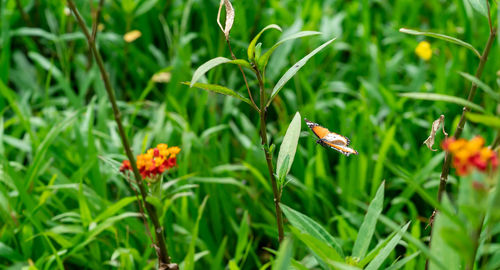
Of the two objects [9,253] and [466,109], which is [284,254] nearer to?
[466,109]

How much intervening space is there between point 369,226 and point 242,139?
2.81ft

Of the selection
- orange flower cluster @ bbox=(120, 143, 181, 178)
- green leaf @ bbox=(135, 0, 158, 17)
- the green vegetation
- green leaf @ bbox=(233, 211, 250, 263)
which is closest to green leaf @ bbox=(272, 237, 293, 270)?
the green vegetation

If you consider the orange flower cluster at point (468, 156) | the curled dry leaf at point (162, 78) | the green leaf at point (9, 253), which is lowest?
the green leaf at point (9, 253)

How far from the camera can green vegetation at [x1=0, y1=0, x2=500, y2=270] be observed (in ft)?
2.73

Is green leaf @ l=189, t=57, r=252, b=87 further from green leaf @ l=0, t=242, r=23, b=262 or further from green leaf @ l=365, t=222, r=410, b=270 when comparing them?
green leaf @ l=0, t=242, r=23, b=262

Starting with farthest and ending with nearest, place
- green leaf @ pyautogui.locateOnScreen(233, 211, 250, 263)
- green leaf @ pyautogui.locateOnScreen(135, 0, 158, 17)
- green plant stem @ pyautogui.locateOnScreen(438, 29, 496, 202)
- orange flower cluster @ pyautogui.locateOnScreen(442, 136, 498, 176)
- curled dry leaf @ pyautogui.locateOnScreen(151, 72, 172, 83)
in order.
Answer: green leaf @ pyautogui.locateOnScreen(135, 0, 158, 17)
curled dry leaf @ pyautogui.locateOnScreen(151, 72, 172, 83)
green leaf @ pyautogui.locateOnScreen(233, 211, 250, 263)
green plant stem @ pyautogui.locateOnScreen(438, 29, 496, 202)
orange flower cluster @ pyautogui.locateOnScreen(442, 136, 498, 176)

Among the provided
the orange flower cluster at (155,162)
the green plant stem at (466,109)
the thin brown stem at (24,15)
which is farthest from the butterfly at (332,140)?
the thin brown stem at (24,15)

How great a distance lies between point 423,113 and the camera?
1.84 metres

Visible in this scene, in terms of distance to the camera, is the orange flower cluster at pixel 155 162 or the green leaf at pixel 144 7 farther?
the green leaf at pixel 144 7

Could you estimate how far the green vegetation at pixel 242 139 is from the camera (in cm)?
83

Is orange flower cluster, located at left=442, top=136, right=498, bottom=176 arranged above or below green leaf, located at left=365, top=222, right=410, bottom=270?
above

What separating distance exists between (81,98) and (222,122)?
0.52 m

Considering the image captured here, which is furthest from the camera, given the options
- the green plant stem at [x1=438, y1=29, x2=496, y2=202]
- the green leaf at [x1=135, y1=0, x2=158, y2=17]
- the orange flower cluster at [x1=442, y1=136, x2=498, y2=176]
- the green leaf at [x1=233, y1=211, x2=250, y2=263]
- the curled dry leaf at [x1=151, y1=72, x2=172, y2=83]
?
the green leaf at [x1=135, y1=0, x2=158, y2=17]

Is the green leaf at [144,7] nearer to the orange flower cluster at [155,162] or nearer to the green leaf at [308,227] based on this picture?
the orange flower cluster at [155,162]
